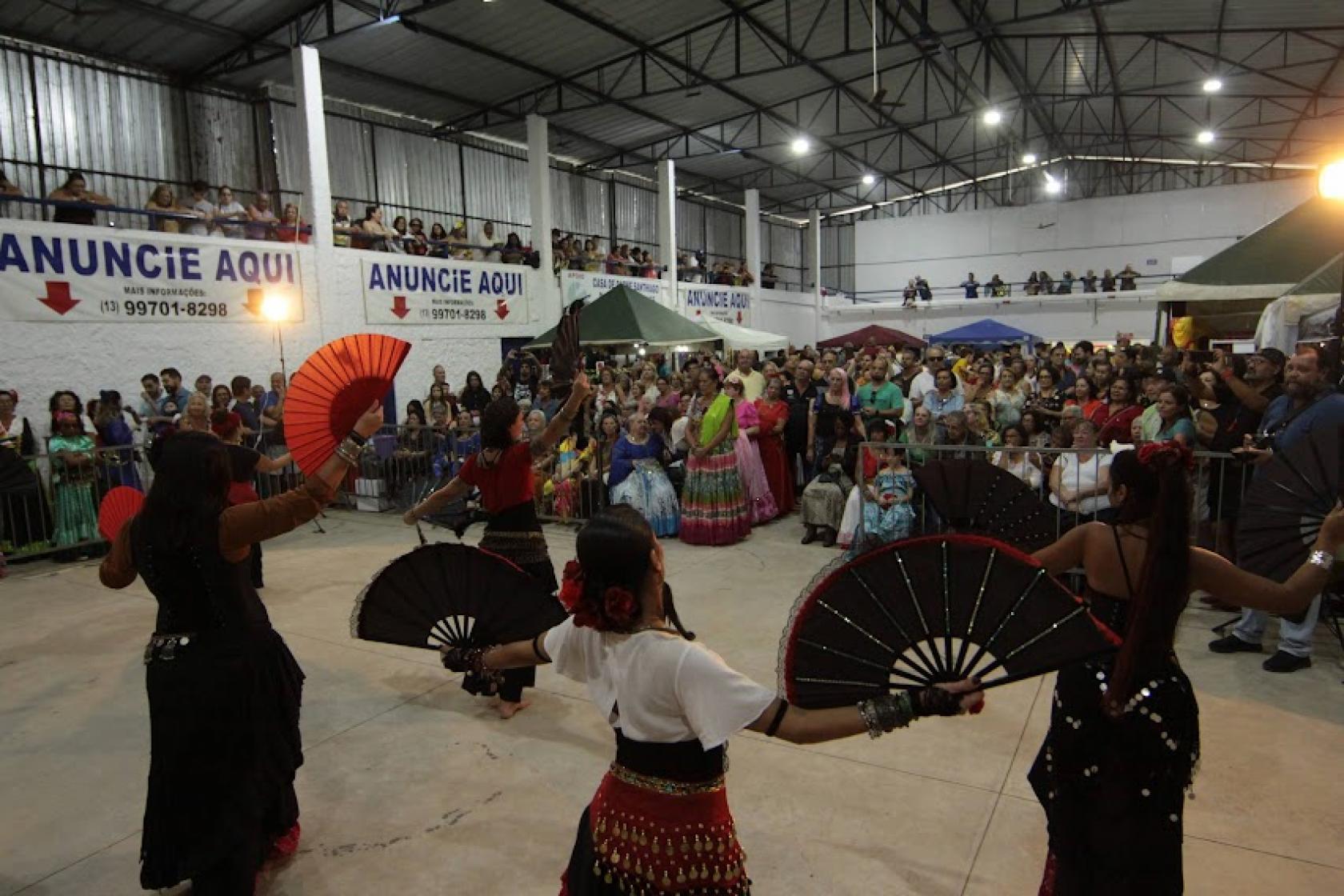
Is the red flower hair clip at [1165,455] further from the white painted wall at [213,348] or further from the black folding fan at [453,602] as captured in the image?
the white painted wall at [213,348]

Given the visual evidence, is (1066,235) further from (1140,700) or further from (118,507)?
(118,507)

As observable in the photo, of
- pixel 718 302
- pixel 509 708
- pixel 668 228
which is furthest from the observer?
pixel 718 302

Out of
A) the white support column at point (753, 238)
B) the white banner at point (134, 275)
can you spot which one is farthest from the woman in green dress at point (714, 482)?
the white support column at point (753, 238)

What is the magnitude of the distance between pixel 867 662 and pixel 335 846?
7.93 ft

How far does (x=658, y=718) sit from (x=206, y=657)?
157 centimetres

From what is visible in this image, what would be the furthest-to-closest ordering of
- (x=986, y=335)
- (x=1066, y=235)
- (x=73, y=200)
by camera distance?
(x=1066, y=235) < (x=986, y=335) < (x=73, y=200)

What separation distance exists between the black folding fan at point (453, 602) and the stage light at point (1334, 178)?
692cm

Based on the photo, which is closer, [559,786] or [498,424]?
[559,786]

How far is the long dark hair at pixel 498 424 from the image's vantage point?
4.07m

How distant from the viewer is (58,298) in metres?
9.84

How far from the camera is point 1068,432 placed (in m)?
6.30

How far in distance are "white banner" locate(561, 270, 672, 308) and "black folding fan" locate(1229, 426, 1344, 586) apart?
13156mm

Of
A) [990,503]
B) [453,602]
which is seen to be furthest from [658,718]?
[990,503]

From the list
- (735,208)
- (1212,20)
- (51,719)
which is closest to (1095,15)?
(1212,20)
